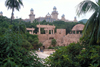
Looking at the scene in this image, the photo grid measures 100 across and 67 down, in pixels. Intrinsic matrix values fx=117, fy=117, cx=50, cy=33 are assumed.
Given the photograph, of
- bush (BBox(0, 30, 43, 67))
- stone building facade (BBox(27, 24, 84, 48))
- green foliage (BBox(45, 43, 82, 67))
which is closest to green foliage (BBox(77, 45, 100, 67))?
green foliage (BBox(45, 43, 82, 67))

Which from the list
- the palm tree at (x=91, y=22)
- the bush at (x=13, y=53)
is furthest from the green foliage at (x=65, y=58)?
the bush at (x=13, y=53)

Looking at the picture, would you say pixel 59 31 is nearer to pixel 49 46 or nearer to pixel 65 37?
pixel 65 37

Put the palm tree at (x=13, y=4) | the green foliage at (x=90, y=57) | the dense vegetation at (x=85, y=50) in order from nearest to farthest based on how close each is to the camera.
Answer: the green foliage at (x=90, y=57) < the dense vegetation at (x=85, y=50) < the palm tree at (x=13, y=4)

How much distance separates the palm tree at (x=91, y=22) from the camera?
17.6 ft

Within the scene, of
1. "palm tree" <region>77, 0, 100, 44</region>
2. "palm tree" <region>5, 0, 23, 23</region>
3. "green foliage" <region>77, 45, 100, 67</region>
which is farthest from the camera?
"palm tree" <region>5, 0, 23, 23</region>

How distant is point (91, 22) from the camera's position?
562 centimetres

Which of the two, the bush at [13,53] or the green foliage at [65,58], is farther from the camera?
the green foliage at [65,58]

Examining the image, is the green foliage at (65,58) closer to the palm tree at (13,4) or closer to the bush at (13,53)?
the bush at (13,53)

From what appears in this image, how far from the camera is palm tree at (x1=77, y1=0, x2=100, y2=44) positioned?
5.38 metres

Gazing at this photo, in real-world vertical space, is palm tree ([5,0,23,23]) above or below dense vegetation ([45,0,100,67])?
above

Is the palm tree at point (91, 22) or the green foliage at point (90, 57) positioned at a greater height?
the palm tree at point (91, 22)

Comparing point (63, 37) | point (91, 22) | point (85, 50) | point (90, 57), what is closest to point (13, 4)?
point (91, 22)

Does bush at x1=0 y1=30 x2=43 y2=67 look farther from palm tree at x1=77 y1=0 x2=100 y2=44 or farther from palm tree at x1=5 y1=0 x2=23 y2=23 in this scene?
palm tree at x1=5 y1=0 x2=23 y2=23

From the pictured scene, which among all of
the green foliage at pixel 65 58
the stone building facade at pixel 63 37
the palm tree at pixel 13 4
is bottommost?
the stone building facade at pixel 63 37
